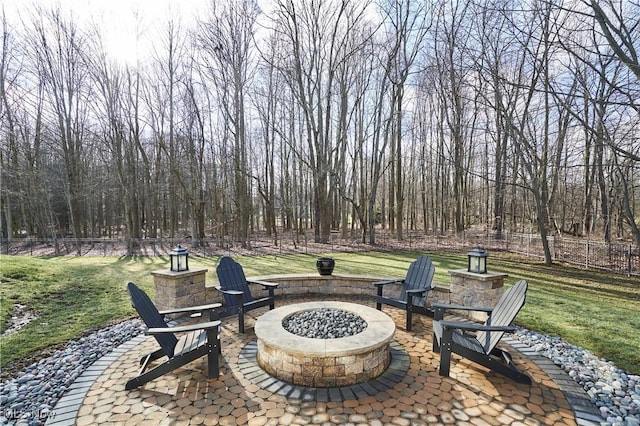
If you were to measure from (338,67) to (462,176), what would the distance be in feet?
26.8

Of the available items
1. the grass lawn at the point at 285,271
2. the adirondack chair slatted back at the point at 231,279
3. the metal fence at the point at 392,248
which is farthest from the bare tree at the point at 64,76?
the adirondack chair slatted back at the point at 231,279

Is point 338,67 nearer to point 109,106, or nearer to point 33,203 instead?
point 109,106

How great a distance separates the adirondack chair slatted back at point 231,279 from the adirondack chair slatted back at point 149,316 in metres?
1.08

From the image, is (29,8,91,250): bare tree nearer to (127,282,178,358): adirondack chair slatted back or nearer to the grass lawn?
the grass lawn

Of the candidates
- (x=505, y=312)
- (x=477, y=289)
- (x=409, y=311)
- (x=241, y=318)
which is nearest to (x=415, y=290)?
(x=409, y=311)

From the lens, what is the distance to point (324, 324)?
3.11m

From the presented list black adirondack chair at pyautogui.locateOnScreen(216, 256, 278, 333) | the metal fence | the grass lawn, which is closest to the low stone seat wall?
black adirondack chair at pyautogui.locateOnScreen(216, 256, 278, 333)

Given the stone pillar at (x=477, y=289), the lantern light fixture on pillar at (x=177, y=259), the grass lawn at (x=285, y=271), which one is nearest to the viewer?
the grass lawn at (x=285, y=271)

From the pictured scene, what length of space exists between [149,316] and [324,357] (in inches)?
66.3

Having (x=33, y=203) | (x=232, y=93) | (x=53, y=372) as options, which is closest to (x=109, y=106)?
(x=232, y=93)

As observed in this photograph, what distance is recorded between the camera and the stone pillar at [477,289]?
12.8 feet

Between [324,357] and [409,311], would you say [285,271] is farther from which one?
[324,357]

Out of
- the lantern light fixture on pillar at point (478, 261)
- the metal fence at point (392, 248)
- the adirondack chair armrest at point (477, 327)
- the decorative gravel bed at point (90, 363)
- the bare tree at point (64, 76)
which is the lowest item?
the decorative gravel bed at point (90, 363)

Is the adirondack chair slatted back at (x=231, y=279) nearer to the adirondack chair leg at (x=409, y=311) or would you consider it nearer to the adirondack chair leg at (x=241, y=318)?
the adirondack chair leg at (x=241, y=318)
